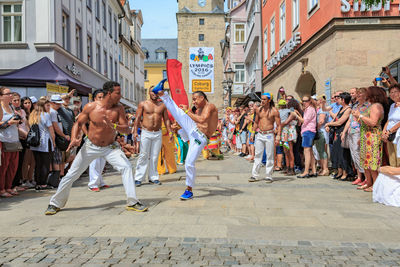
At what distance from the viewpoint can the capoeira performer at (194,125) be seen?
6518 millimetres

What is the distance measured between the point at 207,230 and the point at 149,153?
4212 millimetres

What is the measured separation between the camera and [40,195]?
7.14 m

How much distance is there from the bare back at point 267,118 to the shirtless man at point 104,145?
350cm

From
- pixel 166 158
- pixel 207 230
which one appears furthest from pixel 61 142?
pixel 207 230

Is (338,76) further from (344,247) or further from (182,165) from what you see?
(344,247)

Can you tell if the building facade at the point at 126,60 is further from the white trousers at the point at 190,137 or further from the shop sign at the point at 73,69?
the white trousers at the point at 190,137

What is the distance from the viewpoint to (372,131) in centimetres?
682

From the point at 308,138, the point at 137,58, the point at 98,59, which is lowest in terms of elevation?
the point at 308,138

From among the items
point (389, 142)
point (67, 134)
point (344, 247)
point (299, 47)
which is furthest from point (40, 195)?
point (299, 47)

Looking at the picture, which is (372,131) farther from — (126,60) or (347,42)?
(126,60)

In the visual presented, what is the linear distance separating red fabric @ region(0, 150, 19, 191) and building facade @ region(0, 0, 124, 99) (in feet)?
33.6

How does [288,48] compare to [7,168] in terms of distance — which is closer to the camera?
[7,168]

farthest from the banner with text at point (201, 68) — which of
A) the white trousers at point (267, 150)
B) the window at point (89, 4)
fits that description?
the window at point (89, 4)

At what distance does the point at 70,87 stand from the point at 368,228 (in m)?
9.90
